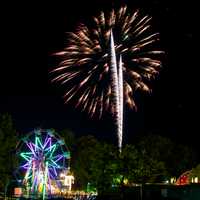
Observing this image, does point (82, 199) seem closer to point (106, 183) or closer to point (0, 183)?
point (106, 183)

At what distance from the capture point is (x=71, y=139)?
98625mm

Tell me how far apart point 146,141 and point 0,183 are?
41.3 m

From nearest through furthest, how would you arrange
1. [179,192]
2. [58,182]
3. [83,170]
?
[179,192]
[58,182]
[83,170]

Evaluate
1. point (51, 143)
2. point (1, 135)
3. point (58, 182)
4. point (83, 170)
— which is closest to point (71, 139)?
point (83, 170)

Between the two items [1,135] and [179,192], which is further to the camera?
[1,135]

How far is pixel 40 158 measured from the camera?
63062 millimetres

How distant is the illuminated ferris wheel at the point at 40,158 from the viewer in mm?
62500

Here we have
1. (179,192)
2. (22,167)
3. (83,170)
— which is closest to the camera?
(179,192)

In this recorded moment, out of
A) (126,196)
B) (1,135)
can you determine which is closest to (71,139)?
(1,135)

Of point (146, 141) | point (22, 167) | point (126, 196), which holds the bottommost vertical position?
point (126, 196)

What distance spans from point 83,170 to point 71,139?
12.1 metres

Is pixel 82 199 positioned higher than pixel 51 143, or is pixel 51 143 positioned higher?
pixel 51 143

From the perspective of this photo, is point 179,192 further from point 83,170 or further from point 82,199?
point 83,170

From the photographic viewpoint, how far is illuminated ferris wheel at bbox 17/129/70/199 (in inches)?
2461
